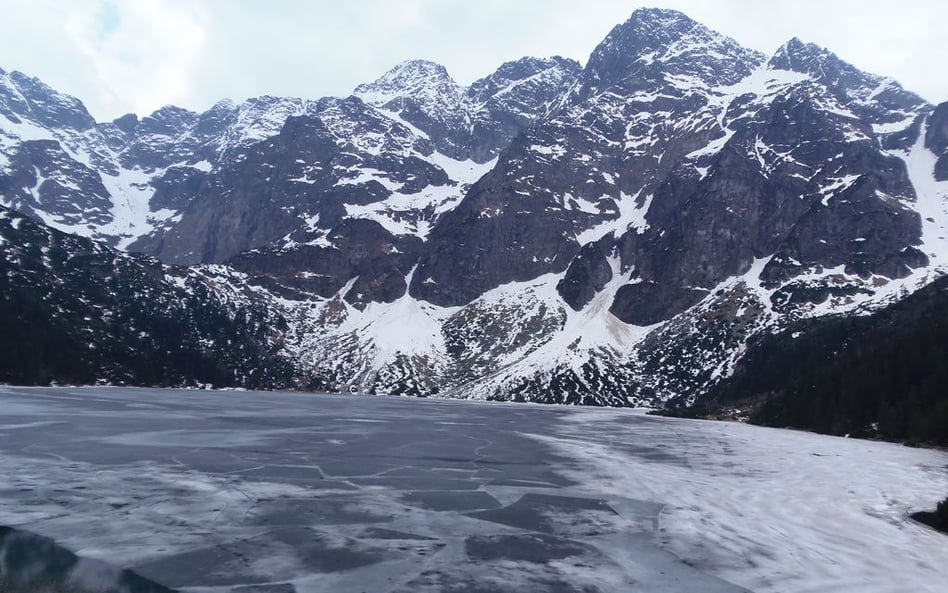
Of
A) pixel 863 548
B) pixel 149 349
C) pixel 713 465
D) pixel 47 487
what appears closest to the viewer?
pixel 863 548

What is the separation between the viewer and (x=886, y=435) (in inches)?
2975

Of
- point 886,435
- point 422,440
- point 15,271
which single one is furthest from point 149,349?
point 886,435

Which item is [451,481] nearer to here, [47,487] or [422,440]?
[47,487]

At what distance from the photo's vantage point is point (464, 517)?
75.1ft

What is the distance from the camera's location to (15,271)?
19725cm

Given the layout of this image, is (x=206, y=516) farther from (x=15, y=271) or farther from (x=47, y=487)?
(x=15, y=271)

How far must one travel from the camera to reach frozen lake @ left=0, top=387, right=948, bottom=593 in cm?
1648

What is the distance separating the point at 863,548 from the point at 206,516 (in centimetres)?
1970

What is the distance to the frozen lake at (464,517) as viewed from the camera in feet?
54.1

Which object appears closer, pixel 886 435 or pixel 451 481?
pixel 451 481

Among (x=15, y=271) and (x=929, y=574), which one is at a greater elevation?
(x=15, y=271)

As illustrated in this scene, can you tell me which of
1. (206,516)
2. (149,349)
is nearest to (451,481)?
(206,516)

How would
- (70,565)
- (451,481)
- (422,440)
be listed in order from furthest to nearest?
(422,440)
(451,481)
(70,565)

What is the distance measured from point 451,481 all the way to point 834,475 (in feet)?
70.3
